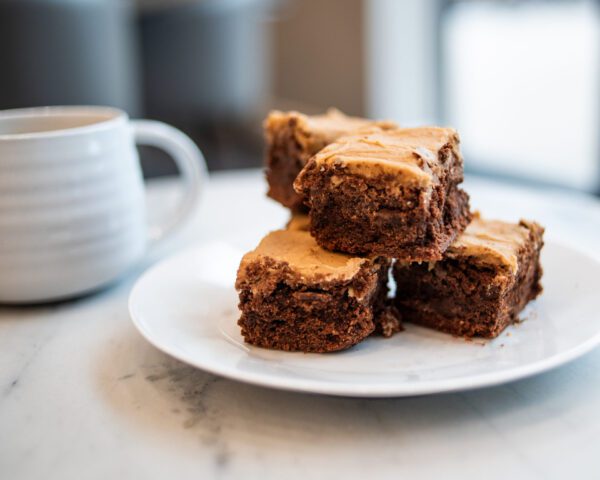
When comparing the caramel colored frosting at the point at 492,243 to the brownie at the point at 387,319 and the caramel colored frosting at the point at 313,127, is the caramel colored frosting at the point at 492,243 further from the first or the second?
the caramel colored frosting at the point at 313,127

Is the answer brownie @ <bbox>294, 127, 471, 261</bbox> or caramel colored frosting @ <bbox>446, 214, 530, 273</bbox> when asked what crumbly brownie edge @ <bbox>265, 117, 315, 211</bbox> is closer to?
brownie @ <bbox>294, 127, 471, 261</bbox>

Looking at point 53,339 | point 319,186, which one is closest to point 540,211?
point 319,186

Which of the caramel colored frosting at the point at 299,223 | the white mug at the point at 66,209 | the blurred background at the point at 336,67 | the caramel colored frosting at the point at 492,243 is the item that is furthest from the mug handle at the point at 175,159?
the blurred background at the point at 336,67

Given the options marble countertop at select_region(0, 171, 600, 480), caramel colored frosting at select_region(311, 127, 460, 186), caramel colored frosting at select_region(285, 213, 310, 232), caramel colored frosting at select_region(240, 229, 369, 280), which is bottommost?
marble countertop at select_region(0, 171, 600, 480)

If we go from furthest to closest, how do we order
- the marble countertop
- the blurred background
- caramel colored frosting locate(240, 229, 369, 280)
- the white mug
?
the blurred background < the white mug < caramel colored frosting locate(240, 229, 369, 280) < the marble countertop

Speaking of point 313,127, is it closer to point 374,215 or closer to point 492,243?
point 374,215

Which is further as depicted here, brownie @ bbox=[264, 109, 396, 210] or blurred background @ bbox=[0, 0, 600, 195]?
blurred background @ bbox=[0, 0, 600, 195]

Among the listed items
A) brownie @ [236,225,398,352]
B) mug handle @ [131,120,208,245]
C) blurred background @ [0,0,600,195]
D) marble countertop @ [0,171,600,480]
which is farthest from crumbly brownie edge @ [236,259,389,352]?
blurred background @ [0,0,600,195]

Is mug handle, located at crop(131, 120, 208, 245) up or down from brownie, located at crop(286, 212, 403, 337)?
up
